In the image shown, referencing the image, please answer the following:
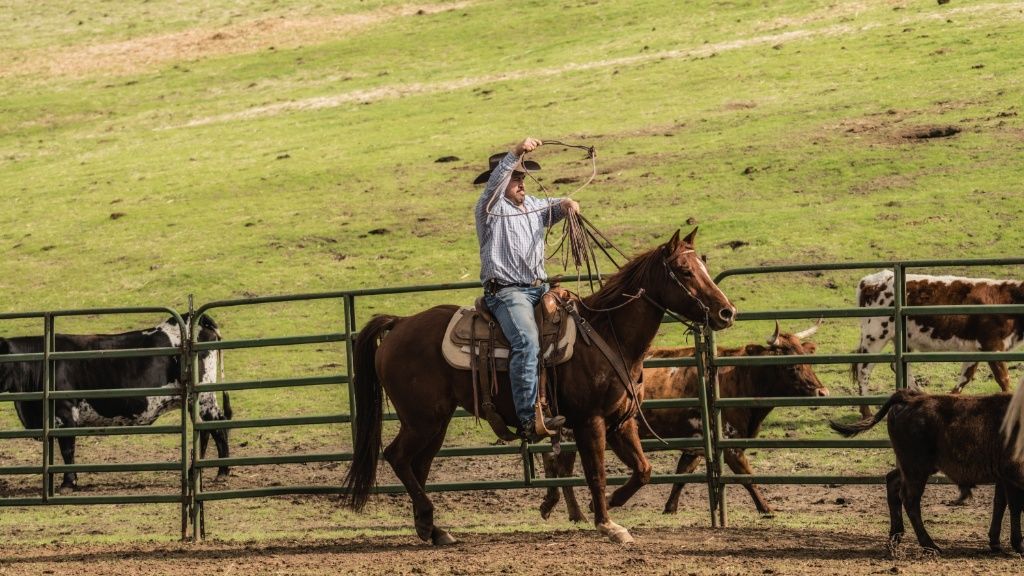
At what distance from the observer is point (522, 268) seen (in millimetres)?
8789

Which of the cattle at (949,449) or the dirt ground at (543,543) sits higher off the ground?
the cattle at (949,449)

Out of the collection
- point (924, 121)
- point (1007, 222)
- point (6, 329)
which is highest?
point (924, 121)

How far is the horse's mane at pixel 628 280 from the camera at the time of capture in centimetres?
873

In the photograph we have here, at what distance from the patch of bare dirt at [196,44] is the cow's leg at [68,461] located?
1173 inches

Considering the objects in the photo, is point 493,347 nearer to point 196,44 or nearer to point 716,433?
point 716,433

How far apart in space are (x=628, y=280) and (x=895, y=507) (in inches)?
86.5

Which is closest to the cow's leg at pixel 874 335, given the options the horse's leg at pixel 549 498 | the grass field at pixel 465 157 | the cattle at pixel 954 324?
the cattle at pixel 954 324

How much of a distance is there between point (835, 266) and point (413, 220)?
1555 centimetres

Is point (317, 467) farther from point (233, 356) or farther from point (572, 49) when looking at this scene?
point (572, 49)

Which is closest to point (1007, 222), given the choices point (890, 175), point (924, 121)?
point (890, 175)

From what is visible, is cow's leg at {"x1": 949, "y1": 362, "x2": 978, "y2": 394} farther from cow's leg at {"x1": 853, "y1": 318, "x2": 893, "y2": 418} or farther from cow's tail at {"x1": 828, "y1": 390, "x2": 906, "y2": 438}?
cow's tail at {"x1": 828, "y1": 390, "x2": 906, "y2": 438}

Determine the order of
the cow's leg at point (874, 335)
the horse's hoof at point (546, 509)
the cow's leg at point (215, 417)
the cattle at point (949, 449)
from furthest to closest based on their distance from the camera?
the cow's leg at point (874, 335), the cow's leg at point (215, 417), the horse's hoof at point (546, 509), the cattle at point (949, 449)

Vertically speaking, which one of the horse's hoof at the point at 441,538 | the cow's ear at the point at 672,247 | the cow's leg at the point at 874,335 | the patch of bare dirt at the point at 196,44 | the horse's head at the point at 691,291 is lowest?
the horse's hoof at the point at 441,538

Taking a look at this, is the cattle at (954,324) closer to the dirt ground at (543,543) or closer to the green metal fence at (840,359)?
the dirt ground at (543,543)
